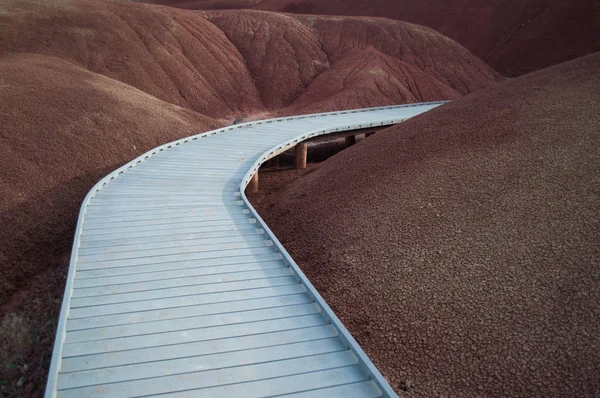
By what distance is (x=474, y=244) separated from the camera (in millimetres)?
8617

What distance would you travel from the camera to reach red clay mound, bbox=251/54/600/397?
663 cm

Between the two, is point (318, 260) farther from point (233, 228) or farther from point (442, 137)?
point (442, 137)

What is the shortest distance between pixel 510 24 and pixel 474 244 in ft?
208

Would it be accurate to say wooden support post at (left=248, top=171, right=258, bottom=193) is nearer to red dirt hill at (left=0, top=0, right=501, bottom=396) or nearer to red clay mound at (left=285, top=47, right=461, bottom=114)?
red dirt hill at (left=0, top=0, right=501, bottom=396)

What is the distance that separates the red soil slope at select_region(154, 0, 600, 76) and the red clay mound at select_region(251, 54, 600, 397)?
4743cm

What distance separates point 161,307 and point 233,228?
2.94 meters

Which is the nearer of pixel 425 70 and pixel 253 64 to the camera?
pixel 253 64

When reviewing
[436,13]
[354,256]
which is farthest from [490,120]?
[436,13]

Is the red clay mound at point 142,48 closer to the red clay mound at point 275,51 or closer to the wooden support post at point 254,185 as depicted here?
the red clay mound at point 275,51

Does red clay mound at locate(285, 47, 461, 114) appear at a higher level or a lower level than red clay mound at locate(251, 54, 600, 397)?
lower

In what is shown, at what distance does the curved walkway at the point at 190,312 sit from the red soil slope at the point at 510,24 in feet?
176

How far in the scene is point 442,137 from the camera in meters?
13.0

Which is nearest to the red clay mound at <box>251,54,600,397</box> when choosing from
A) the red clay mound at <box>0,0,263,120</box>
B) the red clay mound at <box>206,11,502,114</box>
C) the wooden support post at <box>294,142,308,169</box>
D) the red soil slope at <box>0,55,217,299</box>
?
the wooden support post at <box>294,142,308,169</box>

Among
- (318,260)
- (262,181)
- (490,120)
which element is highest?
(490,120)
